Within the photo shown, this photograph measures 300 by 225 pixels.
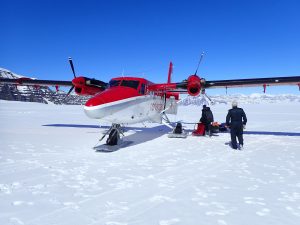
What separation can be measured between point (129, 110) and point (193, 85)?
532 centimetres

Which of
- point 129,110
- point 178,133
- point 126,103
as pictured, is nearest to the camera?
point 126,103

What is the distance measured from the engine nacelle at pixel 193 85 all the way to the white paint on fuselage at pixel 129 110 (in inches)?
76.4

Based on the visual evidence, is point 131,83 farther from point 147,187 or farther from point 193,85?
point 147,187

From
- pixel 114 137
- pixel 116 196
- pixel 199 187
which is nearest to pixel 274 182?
pixel 199 187

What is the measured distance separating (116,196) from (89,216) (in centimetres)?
100

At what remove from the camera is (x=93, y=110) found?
9242mm

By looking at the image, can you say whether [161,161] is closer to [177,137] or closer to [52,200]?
[52,200]

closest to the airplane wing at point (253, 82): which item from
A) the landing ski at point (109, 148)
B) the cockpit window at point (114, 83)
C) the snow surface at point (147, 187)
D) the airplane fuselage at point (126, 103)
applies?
the airplane fuselage at point (126, 103)

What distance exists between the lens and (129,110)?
1141cm

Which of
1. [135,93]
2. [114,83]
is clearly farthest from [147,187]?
[114,83]

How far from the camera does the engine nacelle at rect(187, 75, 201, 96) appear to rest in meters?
15.2

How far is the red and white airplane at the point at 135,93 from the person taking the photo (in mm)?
9900

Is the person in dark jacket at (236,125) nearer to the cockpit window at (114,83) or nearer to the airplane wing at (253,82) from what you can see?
the cockpit window at (114,83)

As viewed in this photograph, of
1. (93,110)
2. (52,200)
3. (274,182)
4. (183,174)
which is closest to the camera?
(52,200)
